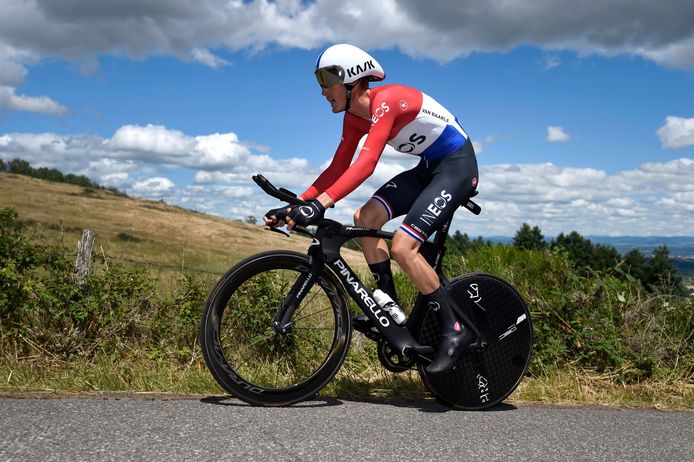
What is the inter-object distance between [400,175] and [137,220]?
53.4 m

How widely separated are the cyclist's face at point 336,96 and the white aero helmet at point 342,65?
0.03 m

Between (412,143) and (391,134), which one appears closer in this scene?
(391,134)

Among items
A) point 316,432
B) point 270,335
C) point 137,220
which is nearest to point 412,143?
point 270,335

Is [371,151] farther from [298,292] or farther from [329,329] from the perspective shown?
[329,329]

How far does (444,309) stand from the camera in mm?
4312

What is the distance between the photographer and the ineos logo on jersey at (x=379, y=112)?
4.07 m

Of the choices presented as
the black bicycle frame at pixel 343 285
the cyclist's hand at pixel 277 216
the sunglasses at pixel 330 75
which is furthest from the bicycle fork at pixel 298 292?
the sunglasses at pixel 330 75

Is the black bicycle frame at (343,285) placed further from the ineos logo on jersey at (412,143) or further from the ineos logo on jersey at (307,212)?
the ineos logo on jersey at (412,143)

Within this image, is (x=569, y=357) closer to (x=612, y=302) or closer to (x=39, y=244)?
(x=612, y=302)

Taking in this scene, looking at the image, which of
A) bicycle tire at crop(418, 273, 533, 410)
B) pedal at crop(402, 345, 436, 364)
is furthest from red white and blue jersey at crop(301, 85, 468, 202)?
pedal at crop(402, 345, 436, 364)

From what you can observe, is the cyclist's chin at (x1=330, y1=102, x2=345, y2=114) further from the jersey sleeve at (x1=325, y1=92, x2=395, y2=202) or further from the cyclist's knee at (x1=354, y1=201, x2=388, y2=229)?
the cyclist's knee at (x1=354, y1=201, x2=388, y2=229)

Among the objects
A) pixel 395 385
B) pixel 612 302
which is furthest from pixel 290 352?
pixel 612 302

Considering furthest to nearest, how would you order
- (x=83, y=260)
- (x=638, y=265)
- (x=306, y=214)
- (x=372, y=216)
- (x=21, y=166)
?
(x=21, y=166) → (x=638, y=265) → (x=83, y=260) → (x=372, y=216) → (x=306, y=214)

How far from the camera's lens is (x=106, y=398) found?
396cm
